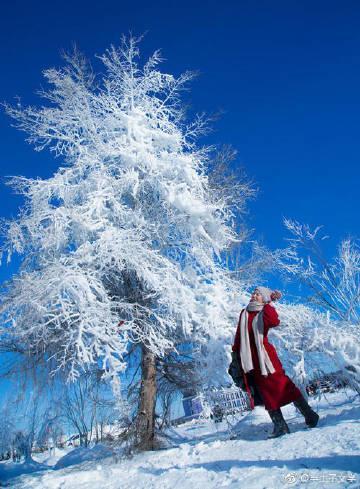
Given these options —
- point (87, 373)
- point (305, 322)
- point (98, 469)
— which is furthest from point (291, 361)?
point (87, 373)

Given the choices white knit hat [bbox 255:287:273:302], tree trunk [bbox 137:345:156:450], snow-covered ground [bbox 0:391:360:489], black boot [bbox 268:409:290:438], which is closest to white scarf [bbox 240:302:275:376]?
white knit hat [bbox 255:287:273:302]

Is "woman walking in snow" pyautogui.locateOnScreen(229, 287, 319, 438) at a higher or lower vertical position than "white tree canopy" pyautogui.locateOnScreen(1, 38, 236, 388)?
lower

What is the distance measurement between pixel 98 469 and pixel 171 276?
3.13 metres

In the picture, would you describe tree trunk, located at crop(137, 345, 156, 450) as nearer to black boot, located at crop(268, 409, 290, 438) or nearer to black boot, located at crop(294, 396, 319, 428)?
black boot, located at crop(268, 409, 290, 438)

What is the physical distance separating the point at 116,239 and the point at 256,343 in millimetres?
A: 3206

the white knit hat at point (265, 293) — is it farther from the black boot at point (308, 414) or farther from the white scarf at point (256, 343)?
the black boot at point (308, 414)

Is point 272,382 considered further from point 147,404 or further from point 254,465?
point 147,404

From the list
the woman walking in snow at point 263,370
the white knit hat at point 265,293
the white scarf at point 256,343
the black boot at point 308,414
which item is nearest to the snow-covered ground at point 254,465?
the black boot at point 308,414

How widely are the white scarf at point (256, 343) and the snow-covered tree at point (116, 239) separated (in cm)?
156

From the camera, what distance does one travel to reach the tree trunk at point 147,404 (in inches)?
Answer: 257

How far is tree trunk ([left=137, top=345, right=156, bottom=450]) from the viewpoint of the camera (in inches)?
257

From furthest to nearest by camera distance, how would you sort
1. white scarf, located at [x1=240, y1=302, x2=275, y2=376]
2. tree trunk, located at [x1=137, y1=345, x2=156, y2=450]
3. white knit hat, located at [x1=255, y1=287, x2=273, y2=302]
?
tree trunk, located at [x1=137, y1=345, x2=156, y2=450]
white knit hat, located at [x1=255, y1=287, x2=273, y2=302]
white scarf, located at [x1=240, y1=302, x2=275, y2=376]

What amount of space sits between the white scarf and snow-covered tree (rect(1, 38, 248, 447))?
156cm

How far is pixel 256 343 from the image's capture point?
4461mm
